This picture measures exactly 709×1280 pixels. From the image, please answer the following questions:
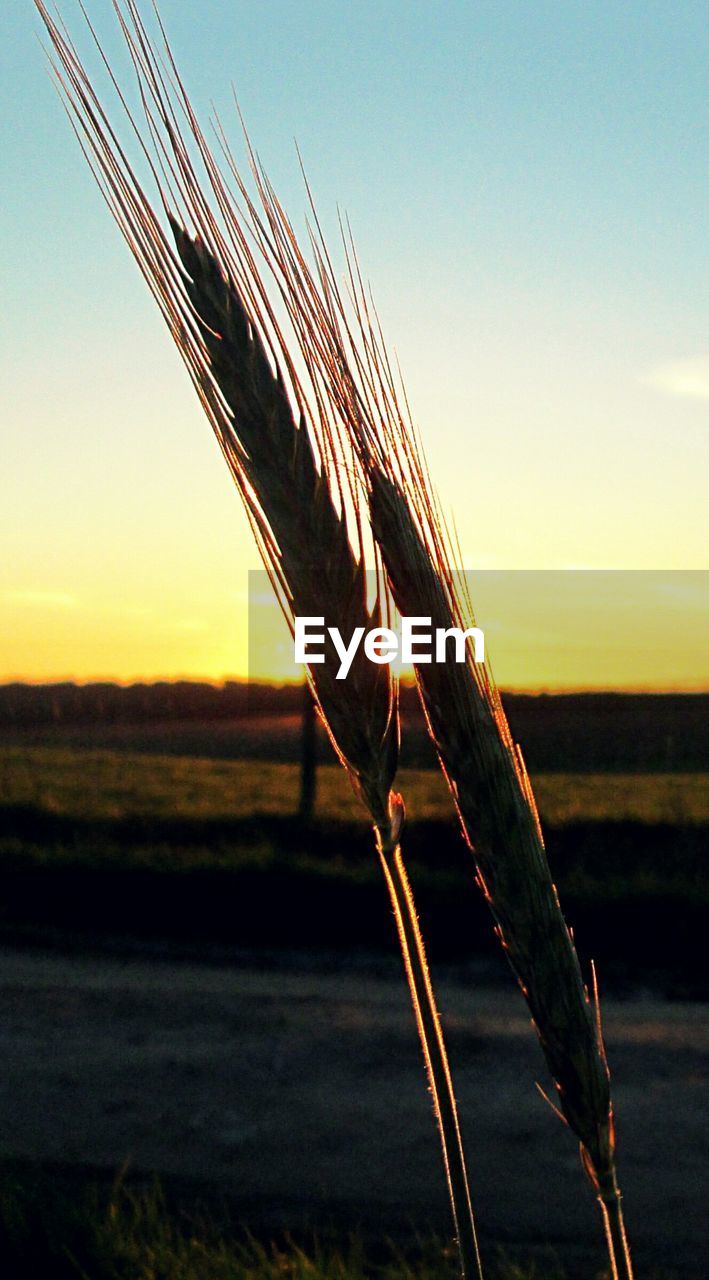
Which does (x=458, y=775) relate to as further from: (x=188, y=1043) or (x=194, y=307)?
(x=188, y=1043)

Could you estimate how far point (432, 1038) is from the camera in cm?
134

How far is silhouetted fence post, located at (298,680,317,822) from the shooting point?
8.98 metres

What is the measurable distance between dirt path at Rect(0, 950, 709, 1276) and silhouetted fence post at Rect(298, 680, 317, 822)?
292 centimetres

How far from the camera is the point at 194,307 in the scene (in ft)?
4.06

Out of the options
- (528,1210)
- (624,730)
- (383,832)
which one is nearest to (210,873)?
(528,1210)

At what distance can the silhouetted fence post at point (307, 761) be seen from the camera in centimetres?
898

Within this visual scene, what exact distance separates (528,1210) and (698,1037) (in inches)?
71.6

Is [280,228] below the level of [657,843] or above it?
above

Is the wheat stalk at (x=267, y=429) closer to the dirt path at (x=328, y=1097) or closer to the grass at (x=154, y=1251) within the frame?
the grass at (x=154, y=1251)

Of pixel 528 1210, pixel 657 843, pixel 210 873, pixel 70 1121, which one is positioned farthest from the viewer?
pixel 657 843

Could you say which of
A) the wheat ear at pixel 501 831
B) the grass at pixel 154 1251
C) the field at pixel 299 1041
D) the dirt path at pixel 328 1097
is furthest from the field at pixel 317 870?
the wheat ear at pixel 501 831

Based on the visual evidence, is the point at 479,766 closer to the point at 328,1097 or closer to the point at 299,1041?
the point at 328,1097

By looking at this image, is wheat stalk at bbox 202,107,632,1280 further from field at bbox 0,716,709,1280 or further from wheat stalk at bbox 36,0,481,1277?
field at bbox 0,716,709,1280

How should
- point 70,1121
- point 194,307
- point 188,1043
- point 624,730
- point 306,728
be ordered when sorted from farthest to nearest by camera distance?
point 624,730 → point 306,728 → point 188,1043 → point 70,1121 → point 194,307
